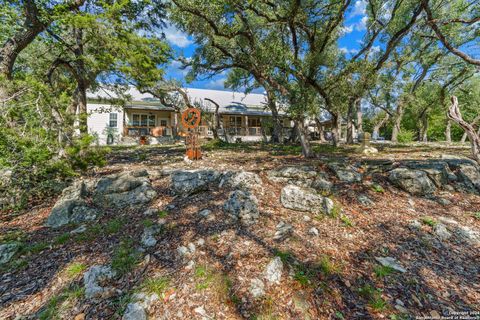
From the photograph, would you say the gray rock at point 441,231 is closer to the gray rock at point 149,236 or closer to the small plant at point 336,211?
the small plant at point 336,211

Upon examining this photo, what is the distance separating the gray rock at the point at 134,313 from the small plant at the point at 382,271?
263 centimetres

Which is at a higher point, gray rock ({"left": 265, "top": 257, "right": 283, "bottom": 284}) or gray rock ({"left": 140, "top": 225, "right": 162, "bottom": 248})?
gray rock ({"left": 140, "top": 225, "right": 162, "bottom": 248})

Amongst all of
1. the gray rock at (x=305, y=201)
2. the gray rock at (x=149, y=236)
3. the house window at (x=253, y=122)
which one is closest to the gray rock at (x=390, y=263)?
the gray rock at (x=305, y=201)

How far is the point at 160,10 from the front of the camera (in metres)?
8.17

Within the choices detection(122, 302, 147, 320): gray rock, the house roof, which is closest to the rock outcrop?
detection(122, 302, 147, 320): gray rock

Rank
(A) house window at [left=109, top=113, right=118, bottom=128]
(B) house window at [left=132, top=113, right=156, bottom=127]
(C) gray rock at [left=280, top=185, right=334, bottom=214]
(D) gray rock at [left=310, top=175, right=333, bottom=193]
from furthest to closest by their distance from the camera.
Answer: (B) house window at [left=132, top=113, right=156, bottom=127]
(A) house window at [left=109, top=113, right=118, bottom=128]
(D) gray rock at [left=310, top=175, right=333, bottom=193]
(C) gray rock at [left=280, top=185, right=334, bottom=214]

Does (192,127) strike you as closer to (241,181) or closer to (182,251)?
(241,181)

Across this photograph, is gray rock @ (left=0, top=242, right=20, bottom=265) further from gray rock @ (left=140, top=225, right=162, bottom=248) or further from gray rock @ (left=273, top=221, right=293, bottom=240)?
gray rock @ (left=273, top=221, right=293, bottom=240)

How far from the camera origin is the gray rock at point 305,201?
12.6ft

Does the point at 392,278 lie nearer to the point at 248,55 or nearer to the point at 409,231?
the point at 409,231

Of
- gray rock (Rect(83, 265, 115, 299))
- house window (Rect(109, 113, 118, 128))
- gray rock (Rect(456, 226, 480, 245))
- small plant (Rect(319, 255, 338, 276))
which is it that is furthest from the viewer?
house window (Rect(109, 113, 118, 128))

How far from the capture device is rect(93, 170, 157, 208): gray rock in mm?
4098

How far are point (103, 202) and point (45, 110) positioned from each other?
7.12 feet

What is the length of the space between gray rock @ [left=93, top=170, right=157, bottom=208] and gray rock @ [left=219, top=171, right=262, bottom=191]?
1458 millimetres
